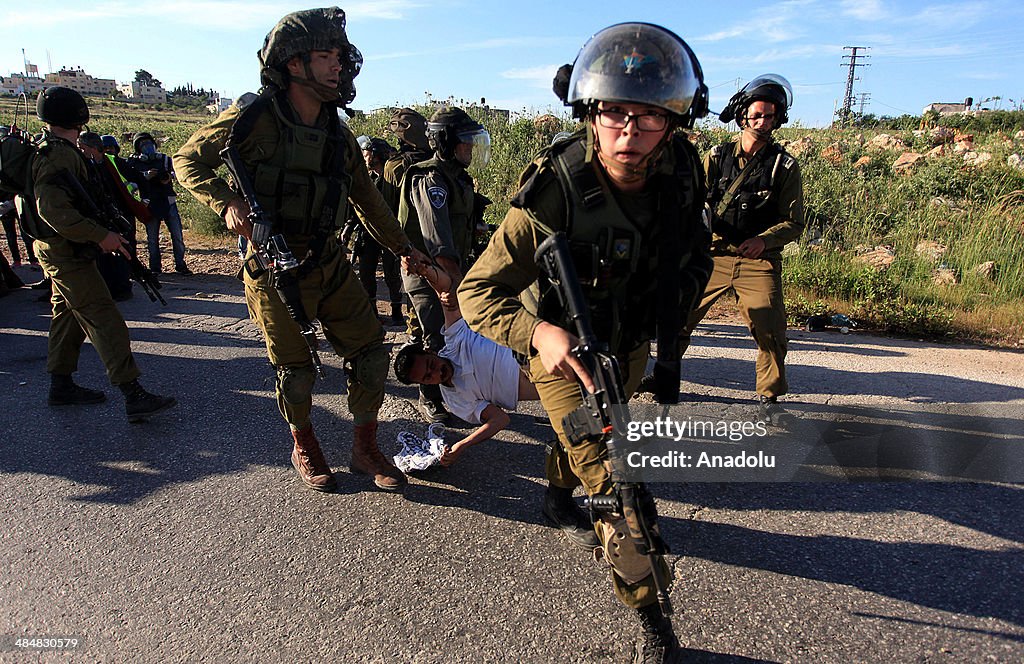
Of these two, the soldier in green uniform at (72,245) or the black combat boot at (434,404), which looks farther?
the black combat boot at (434,404)

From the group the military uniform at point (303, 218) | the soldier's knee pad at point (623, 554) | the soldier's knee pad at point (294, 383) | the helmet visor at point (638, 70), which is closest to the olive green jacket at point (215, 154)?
the military uniform at point (303, 218)

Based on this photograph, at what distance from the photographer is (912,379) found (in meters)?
4.63

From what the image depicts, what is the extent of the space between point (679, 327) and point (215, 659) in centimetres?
197

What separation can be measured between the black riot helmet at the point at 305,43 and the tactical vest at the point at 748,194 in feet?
7.35

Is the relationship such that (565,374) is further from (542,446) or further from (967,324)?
(967,324)

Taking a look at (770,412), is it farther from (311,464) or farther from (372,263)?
(372,263)

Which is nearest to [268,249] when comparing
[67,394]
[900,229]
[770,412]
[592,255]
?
[592,255]

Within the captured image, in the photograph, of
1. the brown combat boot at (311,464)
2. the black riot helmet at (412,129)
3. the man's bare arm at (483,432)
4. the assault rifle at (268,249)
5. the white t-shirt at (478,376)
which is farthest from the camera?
the black riot helmet at (412,129)

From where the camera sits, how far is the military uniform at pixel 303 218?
9.39ft

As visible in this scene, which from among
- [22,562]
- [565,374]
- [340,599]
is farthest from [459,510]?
[22,562]

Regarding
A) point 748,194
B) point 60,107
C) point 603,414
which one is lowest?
point 603,414

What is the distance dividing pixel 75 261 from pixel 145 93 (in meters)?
100

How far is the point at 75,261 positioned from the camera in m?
3.98

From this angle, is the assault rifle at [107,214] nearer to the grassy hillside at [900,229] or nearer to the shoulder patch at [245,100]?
the shoulder patch at [245,100]
